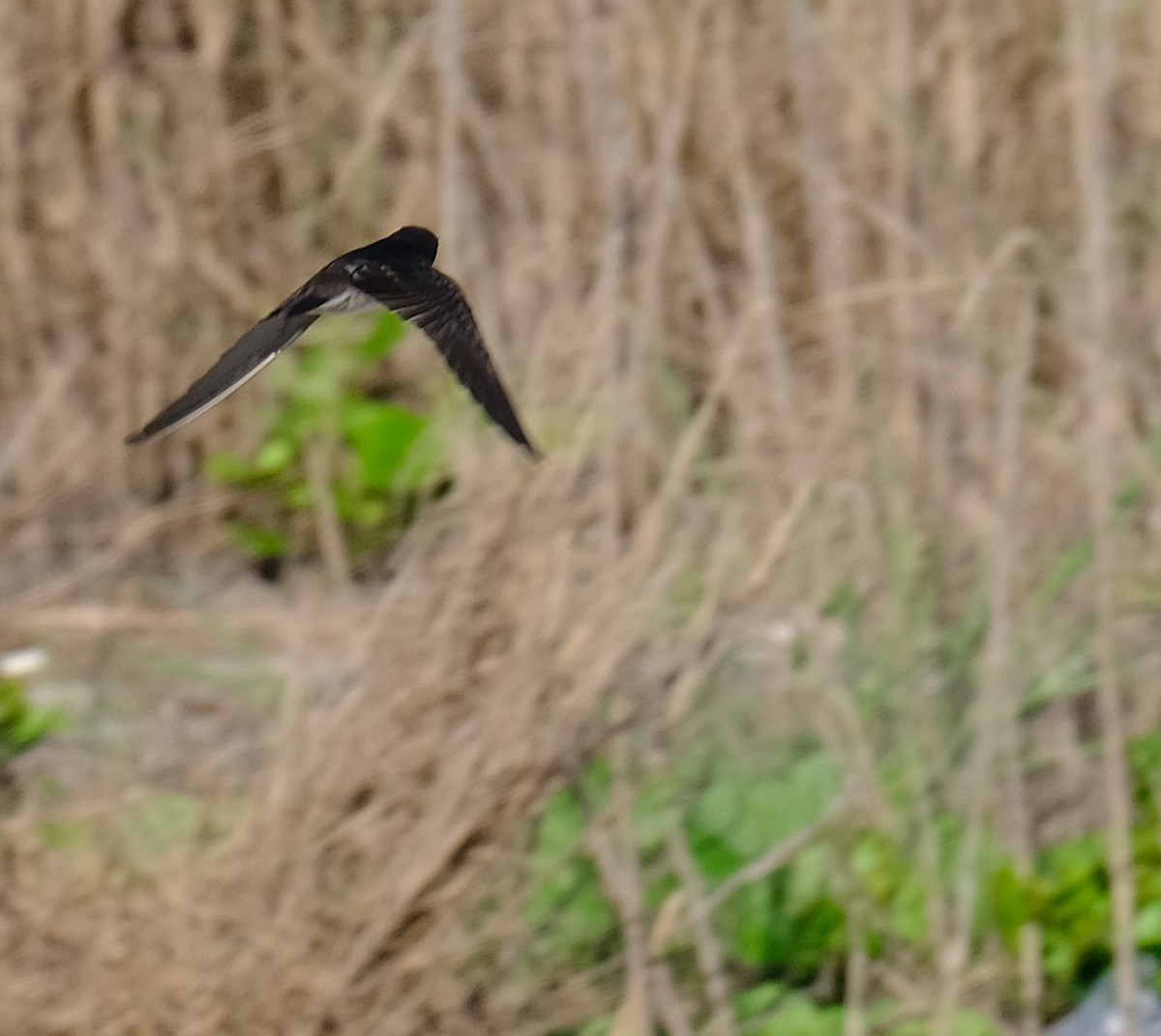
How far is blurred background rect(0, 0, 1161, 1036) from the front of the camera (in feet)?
5.19

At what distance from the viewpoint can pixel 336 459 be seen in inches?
95.5

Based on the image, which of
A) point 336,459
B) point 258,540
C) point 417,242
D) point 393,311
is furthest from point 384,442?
point 393,311

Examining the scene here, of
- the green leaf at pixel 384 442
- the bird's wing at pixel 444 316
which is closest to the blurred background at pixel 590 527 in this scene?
the green leaf at pixel 384 442

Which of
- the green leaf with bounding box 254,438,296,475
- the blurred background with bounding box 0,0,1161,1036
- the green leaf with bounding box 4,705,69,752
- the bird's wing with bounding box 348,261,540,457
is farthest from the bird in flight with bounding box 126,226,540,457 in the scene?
the green leaf with bounding box 254,438,296,475

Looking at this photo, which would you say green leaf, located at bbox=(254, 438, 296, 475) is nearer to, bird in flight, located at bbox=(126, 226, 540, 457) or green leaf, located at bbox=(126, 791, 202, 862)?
green leaf, located at bbox=(126, 791, 202, 862)

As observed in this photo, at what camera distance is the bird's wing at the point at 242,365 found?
4.35 feet

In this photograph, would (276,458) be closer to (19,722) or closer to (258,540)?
(258,540)

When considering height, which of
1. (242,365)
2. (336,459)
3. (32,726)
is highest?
(242,365)

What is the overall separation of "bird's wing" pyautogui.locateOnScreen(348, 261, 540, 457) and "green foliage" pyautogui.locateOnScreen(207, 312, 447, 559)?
111cm

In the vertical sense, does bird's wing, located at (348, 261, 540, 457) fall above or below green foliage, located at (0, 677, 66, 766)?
above

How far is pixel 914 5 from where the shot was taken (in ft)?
7.70

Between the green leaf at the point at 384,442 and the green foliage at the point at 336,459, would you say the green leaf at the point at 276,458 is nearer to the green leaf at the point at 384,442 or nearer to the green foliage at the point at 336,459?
the green foliage at the point at 336,459

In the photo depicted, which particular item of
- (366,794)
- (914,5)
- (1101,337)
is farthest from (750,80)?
(366,794)

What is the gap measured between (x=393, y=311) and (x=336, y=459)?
126cm
